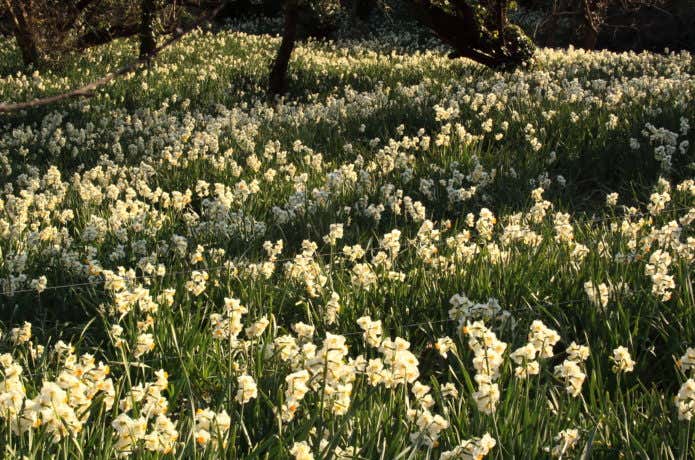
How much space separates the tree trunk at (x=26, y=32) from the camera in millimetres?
13223

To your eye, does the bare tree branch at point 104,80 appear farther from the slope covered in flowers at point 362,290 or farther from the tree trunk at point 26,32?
the tree trunk at point 26,32

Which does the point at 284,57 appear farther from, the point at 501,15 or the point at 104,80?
the point at 104,80

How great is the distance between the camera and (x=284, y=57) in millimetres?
12484

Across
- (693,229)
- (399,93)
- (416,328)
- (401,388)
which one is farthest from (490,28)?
(401,388)

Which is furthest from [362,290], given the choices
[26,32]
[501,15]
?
[26,32]

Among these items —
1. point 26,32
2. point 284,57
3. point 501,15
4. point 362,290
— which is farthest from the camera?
point 26,32

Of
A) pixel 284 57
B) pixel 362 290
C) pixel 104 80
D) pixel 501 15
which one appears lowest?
pixel 284 57

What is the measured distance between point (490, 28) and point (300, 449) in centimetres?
1284

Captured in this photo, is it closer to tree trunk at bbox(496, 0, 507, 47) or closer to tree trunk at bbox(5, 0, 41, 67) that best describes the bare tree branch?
tree trunk at bbox(496, 0, 507, 47)

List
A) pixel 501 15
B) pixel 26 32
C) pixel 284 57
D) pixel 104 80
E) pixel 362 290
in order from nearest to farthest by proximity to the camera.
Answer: pixel 104 80 < pixel 362 290 < pixel 501 15 < pixel 284 57 < pixel 26 32

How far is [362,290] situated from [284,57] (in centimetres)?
919

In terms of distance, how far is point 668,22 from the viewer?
24.5 m

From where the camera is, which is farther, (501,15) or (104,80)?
Result: (501,15)

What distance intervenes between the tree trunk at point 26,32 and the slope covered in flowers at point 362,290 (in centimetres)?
451
